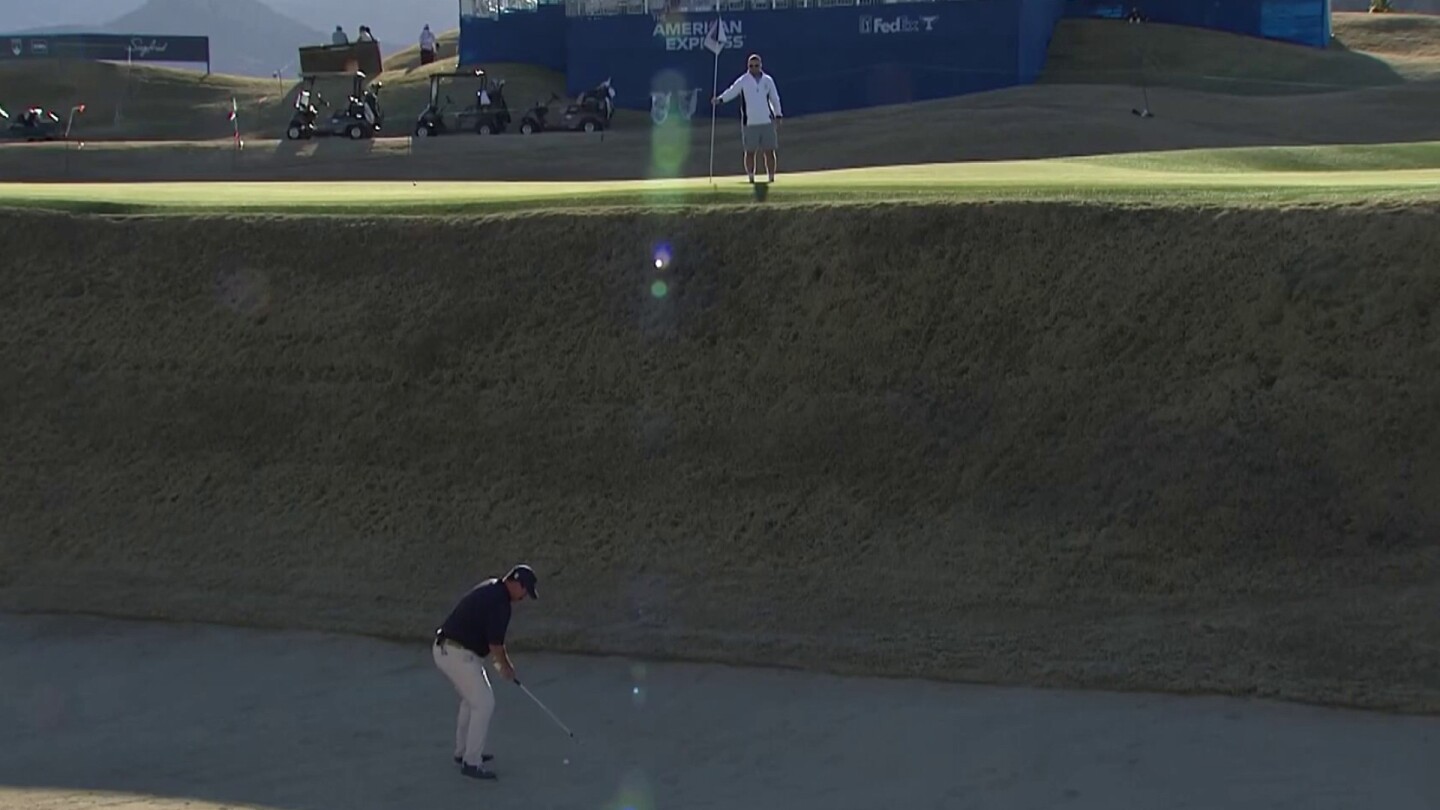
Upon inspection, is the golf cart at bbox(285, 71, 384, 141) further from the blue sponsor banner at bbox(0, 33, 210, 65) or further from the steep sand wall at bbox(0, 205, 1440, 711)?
the steep sand wall at bbox(0, 205, 1440, 711)

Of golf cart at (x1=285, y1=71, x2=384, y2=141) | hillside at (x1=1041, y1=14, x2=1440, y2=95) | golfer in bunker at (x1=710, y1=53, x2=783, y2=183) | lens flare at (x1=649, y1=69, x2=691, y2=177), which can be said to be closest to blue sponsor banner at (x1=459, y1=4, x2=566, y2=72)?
lens flare at (x1=649, y1=69, x2=691, y2=177)

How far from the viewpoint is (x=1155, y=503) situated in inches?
525

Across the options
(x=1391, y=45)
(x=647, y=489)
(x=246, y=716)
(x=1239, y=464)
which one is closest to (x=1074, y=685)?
(x=1239, y=464)

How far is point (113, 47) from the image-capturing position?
72.8 m

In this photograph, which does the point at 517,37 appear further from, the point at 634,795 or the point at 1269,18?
the point at 634,795

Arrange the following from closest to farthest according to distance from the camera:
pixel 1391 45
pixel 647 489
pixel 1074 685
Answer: pixel 1074 685 < pixel 647 489 < pixel 1391 45

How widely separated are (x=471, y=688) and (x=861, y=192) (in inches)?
333

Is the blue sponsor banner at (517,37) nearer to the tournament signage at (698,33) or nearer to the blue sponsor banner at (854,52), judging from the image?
the blue sponsor banner at (854,52)

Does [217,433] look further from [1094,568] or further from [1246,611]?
[1246,611]

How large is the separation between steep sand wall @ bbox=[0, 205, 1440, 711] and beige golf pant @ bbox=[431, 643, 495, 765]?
7.73 feet

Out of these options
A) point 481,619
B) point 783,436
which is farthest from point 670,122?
point 481,619

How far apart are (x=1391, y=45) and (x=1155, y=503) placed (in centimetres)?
5659

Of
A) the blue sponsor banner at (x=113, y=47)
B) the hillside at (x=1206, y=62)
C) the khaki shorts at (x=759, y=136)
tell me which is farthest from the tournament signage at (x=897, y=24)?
the blue sponsor banner at (x=113, y=47)

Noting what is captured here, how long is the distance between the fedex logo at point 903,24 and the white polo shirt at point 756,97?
2945 centimetres
